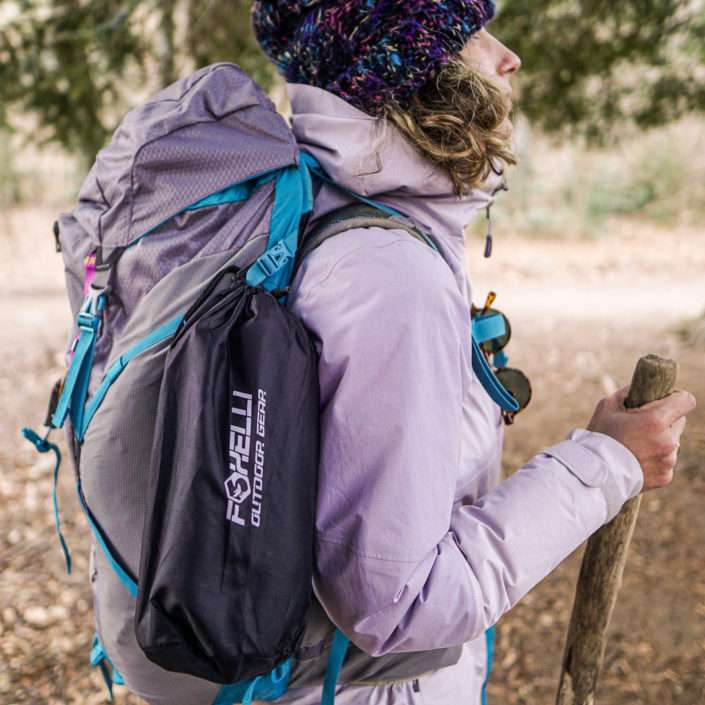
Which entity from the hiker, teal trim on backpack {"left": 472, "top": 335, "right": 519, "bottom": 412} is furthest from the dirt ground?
teal trim on backpack {"left": 472, "top": 335, "right": 519, "bottom": 412}

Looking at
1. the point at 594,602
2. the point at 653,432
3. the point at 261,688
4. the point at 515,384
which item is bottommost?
the point at 594,602

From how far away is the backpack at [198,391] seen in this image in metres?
0.94

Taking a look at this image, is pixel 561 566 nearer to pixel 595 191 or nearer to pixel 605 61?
pixel 605 61

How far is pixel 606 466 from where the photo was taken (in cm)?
120

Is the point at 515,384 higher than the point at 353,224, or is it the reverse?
the point at 353,224

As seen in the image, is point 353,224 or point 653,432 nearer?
point 353,224

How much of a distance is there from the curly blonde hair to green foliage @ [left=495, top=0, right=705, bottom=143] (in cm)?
356

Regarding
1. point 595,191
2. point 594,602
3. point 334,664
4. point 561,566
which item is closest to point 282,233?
point 334,664

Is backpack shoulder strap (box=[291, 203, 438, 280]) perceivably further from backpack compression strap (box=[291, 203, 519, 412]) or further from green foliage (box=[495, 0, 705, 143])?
green foliage (box=[495, 0, 705, 143])

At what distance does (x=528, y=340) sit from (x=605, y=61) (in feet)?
11.3

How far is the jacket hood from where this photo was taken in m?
1.17

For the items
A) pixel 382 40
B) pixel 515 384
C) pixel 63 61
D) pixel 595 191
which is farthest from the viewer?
pixel 595 191

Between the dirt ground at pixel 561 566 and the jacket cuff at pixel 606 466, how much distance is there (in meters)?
2.28

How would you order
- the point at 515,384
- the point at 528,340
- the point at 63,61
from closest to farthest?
1. the point at 515,384
2. the point at 63,61
3. the point at 528,340
